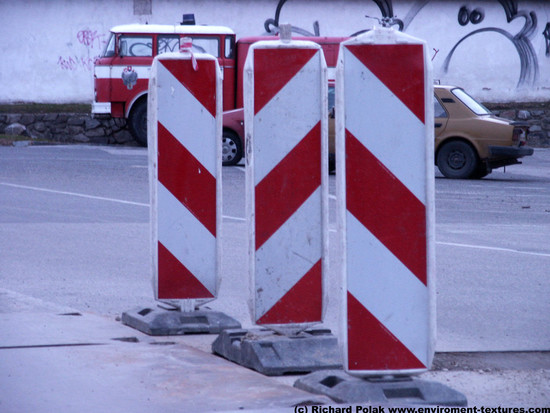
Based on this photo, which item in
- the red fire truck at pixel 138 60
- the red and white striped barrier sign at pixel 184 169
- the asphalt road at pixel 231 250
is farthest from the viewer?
the red fire truck at pixel 138 60

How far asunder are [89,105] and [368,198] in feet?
82.4

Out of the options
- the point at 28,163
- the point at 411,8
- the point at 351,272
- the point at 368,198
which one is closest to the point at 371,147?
the point at 368,198

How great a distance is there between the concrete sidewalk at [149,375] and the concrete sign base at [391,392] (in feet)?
0.29

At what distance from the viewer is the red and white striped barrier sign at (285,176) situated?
A: 4.99 m

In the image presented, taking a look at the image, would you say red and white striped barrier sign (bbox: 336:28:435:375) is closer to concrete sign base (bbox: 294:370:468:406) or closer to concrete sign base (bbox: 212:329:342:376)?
concrete sign base (bbox: 294:370:468:406)

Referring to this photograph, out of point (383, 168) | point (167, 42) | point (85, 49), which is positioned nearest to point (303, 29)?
point (85, 49)

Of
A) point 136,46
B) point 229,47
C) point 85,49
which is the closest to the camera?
point 136,46

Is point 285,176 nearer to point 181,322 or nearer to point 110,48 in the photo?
point 181,322

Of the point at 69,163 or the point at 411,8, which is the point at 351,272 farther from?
the point at 411,8

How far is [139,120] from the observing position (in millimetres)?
24016

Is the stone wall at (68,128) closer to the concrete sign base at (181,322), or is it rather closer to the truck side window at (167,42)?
the truck side window at (167,42)

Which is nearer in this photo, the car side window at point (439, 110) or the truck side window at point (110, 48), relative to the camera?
the car side window at point (439, 110)

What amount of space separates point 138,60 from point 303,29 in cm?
736

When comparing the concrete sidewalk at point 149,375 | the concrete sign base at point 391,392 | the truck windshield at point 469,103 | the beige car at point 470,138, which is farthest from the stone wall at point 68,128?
the concrete sign base at point 391,392
